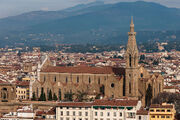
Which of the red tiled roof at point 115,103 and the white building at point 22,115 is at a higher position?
the red tiled roof at point 115,103

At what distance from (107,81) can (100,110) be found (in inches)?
813

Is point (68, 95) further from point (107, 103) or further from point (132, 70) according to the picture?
point (107, 103)

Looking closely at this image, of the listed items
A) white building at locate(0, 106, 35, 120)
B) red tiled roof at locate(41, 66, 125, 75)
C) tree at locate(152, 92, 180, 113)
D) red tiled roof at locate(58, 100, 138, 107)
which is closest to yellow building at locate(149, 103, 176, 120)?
red tiled roof at locate(58, 100, 138, 107)

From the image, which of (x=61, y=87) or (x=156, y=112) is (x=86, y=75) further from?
(x=156, y=112)

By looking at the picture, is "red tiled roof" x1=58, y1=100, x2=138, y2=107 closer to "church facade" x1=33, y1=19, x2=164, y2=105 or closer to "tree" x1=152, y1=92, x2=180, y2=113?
"tree" x1=152, y1=92, x2=180, y2=113

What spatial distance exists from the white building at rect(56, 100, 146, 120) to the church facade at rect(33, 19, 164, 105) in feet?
58.9

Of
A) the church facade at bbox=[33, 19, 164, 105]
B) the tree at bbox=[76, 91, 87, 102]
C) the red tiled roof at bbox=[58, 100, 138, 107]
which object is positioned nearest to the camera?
the red tiled roof at bbox=[58, 100, 138, 107]

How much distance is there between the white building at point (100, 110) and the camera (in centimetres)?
5916

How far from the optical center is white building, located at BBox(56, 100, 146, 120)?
59156 mm

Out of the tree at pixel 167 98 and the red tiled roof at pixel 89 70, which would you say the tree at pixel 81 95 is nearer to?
the red tiled roof at pixel 89 70

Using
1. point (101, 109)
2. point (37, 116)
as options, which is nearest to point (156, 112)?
point (101, 109)

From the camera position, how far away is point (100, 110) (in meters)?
60.2

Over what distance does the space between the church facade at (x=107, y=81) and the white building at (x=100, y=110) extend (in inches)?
706

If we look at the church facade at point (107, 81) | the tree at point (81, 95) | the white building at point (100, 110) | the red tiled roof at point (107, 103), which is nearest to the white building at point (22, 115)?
the white building at point (100, 110)
